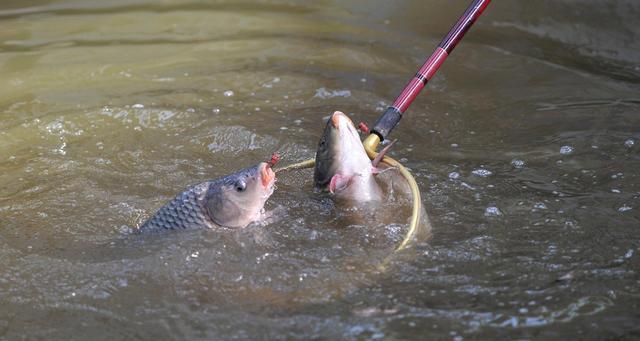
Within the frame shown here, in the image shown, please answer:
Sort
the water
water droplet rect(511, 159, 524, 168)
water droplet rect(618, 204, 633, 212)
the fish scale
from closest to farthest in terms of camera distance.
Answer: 1. the water
2. the fish scale
3. water droplet rect(618, 204, 633, 212)
4. water droplet rect(511, 159, 524, 168)

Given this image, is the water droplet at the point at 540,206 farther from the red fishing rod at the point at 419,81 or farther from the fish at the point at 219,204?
the fish at the point at 219,204

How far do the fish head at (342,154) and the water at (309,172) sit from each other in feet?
0.56

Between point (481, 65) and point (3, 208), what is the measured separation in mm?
3150

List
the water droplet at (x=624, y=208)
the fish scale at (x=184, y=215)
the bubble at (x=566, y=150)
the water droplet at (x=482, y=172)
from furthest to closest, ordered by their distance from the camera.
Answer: the bubble at (x=566, y=150), the water droplet at (x=482, y=172), the water droplet at (x=624, y=208), the fish scale at (x=184, y=215)

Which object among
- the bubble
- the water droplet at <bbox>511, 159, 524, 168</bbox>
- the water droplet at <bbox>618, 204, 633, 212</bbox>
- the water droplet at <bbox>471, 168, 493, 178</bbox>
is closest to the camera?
the water droplet at <bbox>618, 204, 633, 212</bbox>

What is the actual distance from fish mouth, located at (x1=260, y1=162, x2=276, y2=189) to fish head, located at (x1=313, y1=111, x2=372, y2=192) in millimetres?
230

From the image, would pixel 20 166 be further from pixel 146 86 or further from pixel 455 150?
pixel 455 150

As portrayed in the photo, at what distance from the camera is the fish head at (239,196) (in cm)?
329

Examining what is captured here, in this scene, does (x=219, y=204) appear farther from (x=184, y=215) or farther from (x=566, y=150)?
(x=566, y=150)

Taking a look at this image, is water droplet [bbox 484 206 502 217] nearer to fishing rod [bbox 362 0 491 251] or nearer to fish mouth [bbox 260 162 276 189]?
fishing rod [bbox 362 0 491 251]

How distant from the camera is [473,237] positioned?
3.24 m

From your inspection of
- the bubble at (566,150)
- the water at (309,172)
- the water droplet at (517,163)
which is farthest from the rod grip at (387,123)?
the bubble at (566,150)

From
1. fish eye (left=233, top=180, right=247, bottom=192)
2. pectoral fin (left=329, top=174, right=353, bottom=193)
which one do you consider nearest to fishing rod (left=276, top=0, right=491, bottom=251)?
pectoral fin (left=329, top=174, right=353, bottom=193)

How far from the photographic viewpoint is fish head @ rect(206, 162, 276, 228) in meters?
3.29
